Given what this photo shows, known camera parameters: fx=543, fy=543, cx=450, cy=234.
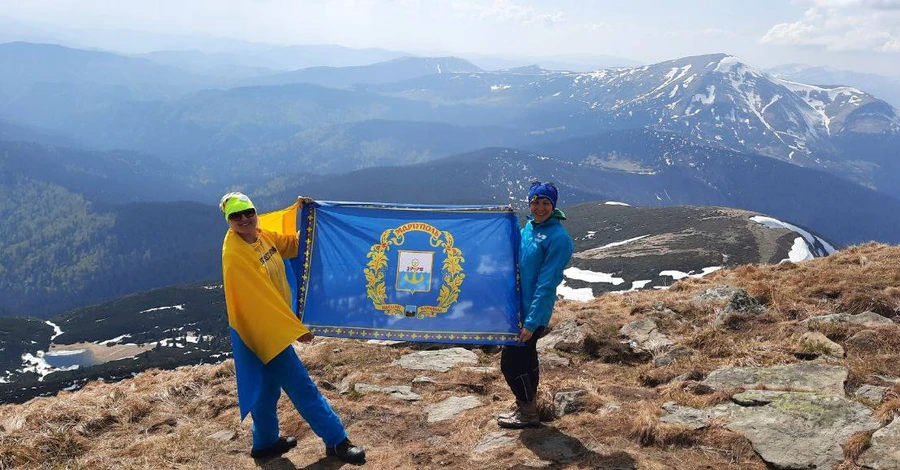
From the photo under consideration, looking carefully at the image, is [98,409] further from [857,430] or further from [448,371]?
[857,430]

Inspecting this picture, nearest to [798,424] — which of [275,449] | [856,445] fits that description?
[856,445]

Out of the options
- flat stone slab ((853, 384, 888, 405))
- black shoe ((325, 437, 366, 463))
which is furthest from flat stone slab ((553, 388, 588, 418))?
flat stone slab ((853, 384, 888, 405))

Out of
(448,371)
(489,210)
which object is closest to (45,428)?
(448,371)

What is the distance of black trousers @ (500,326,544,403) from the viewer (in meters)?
7.00

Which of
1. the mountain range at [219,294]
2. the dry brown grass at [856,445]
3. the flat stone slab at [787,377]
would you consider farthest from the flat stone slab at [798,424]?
the mountain range at [219,294]

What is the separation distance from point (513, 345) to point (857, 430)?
12.6ft

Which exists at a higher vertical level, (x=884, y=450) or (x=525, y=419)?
(x=884, y=450)

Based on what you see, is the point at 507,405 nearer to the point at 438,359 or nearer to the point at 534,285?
the point at 534,285

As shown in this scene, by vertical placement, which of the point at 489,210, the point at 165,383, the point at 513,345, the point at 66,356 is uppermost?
the point at 489,210

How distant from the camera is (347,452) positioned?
6.53 metres

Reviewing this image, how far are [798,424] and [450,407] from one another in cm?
448

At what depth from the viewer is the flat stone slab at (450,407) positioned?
7898 millimetres

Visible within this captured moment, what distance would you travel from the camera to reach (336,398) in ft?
29.2

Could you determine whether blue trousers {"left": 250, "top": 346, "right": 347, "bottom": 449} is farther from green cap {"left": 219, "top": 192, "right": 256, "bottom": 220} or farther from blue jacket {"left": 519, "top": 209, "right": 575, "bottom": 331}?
blue jacket {"left": 519, "top": 209, "right": 575, "bottom": 331}
